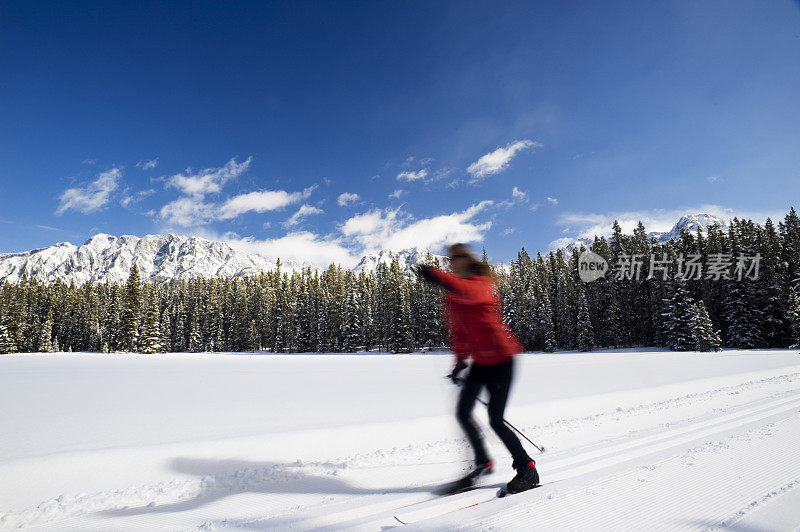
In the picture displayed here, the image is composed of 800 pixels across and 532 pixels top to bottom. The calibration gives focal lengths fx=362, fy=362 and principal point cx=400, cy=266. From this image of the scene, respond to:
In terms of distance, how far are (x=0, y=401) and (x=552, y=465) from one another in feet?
31.9

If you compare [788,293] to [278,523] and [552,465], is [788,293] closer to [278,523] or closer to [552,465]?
[552,465]

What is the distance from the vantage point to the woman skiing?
10.3 feet

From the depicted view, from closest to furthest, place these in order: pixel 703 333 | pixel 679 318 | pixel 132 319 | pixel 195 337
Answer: pixel 703 333
pixel 679 318
pixel 132 319
pixel 195 337

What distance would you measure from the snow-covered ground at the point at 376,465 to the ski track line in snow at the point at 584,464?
0.02 meters

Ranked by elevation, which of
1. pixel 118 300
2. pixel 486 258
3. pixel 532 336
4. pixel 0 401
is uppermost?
pixel 118 300

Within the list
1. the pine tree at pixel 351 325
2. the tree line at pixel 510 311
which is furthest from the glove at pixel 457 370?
the pine tree at pixel 351 325

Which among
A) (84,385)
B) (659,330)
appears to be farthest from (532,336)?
(84,385)

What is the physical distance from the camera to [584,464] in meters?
3.65

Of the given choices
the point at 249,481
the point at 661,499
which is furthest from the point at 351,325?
the point at 661,499

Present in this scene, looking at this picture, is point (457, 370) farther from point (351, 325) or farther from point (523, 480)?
point (351, 325)

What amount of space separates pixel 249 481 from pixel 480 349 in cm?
259

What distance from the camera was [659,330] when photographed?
42.6m

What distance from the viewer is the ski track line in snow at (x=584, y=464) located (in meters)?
2.63

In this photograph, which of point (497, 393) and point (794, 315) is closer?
point (497, 393)
